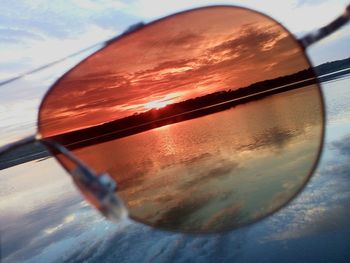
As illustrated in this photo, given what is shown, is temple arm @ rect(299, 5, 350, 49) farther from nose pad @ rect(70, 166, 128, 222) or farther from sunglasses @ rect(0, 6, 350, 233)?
nose pad @ rect(70, 166, 128, 222)

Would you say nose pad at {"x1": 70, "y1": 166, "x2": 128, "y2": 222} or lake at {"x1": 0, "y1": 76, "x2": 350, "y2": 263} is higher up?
nose pad at {"x1": 70, "y1": 166, "x2": 128, "y2": 222}

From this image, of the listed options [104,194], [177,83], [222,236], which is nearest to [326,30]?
[104,194]

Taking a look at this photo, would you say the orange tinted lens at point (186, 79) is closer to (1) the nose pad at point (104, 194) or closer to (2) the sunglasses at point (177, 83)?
(2) the sunglasses at point (177, 83)

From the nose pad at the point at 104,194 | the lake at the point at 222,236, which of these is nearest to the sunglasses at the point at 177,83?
the nose pad at the point at 104,194

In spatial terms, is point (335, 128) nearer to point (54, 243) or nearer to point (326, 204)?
point (326, 204)

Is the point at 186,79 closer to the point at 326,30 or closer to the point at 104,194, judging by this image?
the point at 326,30

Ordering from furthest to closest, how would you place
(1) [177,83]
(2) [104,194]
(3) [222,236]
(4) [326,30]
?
(3) [222,236] → (1) [177,83] → (4) [326,30] → (2) [104,194]

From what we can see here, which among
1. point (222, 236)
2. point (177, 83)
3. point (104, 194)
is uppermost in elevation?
point (177, 83)

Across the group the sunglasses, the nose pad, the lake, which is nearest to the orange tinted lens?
the sunglasses

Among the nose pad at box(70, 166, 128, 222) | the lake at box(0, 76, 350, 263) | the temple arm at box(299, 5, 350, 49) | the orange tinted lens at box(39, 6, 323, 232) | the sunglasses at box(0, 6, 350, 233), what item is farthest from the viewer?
the lake at box(0, 76, 350, 263)
